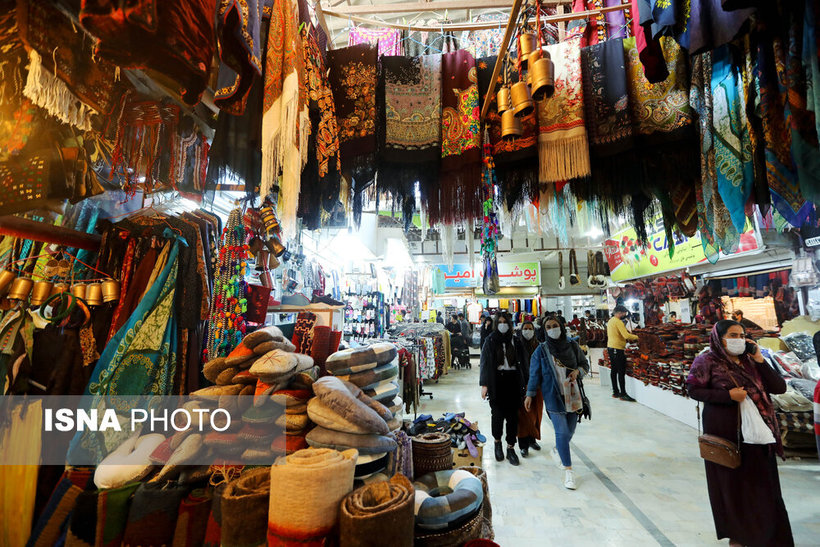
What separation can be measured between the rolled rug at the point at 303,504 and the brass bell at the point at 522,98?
1.45m

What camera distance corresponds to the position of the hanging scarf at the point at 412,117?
181cm

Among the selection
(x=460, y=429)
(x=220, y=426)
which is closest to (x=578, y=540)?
(x=460, y=429)

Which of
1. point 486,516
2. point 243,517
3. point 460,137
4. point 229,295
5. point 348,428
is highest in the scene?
point 460,137

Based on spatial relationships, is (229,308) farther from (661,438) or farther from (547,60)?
(661,438)

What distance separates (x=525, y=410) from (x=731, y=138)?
3.11 m

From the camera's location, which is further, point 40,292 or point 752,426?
point 752,426

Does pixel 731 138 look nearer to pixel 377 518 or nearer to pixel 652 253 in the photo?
pixel 377 518

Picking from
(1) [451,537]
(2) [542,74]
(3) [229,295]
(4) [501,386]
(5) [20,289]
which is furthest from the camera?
(4) [501,386]

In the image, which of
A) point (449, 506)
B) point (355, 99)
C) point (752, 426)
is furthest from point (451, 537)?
point (752, 426)

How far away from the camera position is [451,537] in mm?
914

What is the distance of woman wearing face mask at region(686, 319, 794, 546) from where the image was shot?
2.05m

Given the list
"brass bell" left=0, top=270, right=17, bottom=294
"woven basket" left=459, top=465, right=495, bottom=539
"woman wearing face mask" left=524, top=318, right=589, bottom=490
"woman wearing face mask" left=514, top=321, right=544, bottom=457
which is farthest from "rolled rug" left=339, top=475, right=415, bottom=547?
"woman wearing face mask" left=514, top=321, right=544, bottom=457

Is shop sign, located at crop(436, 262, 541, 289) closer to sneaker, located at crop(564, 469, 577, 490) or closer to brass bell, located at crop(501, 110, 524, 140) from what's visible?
sneaker, located at crop(564, 469, 577, 490)

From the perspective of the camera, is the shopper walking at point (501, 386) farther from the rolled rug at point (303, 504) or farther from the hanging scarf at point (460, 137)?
the rolled rug at point (303, 504)
